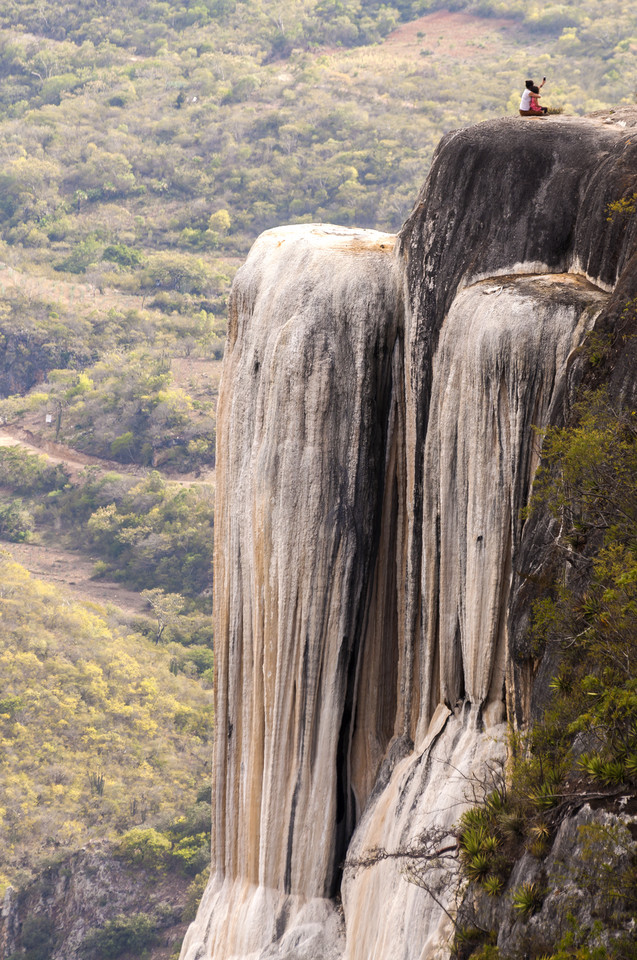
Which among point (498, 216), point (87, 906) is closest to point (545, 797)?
point (498, 216)

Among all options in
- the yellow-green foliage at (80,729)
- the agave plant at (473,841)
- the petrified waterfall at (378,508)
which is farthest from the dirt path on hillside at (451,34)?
the agave plant at (473,841)

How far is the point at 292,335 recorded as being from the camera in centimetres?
754

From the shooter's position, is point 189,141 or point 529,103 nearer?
point 529,103

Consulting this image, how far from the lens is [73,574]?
44656 mm

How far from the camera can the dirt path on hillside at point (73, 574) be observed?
4278cm

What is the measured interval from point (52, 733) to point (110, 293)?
37.4 m

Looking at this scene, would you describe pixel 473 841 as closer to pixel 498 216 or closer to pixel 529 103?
pixel 498 216

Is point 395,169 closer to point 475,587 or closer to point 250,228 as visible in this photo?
point 250,228

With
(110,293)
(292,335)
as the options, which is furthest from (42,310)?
(292,335)

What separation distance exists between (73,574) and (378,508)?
38.7 m

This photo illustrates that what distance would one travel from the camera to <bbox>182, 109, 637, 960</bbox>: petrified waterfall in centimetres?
641

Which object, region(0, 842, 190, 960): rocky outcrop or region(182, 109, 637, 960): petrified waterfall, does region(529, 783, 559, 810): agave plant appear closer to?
region(182, 109, 637, 960): petrified waterfall

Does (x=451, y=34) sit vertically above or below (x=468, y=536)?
above

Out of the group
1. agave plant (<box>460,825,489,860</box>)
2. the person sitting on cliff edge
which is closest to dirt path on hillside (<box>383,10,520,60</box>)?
the person sitting on cliff edge
